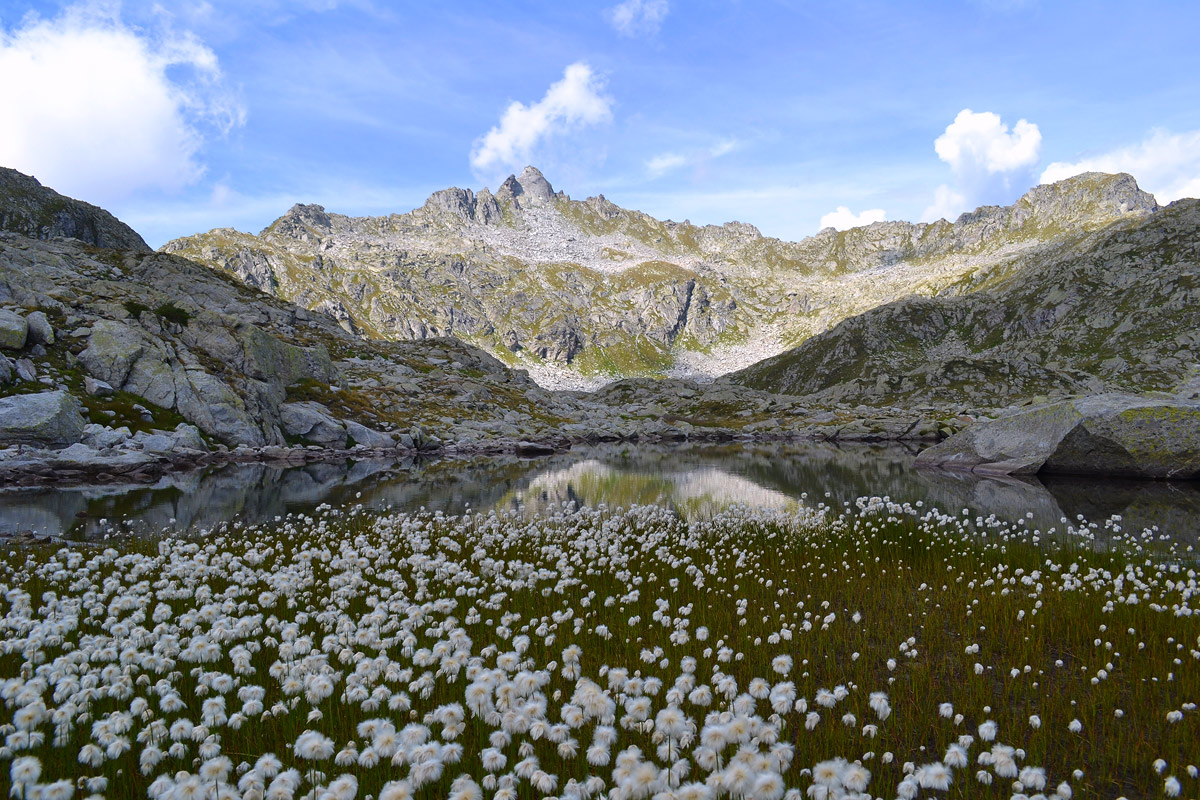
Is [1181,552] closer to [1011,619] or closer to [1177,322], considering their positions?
[1011,619]

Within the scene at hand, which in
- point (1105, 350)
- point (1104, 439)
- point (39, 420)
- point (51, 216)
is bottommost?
point (1105, 350)

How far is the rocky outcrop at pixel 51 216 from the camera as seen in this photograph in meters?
148

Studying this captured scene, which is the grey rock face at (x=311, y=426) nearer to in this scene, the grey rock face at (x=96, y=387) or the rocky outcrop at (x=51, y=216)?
the grey rock face at (x=96, y=387)

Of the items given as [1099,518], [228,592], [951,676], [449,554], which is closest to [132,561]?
[228,592]

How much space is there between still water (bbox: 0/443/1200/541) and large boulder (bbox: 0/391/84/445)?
31.7ft

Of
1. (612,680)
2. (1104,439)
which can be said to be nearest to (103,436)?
(612,680)

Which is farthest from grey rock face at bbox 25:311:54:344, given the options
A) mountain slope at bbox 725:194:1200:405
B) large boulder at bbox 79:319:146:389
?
mountain slope at bbox 725:194:1200:405

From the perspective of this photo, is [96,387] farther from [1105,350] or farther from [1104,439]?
[1105,350]

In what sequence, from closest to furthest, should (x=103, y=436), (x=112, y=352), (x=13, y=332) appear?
(x=103, y=436) → (x=13, y=332) → (x=112, y=352)

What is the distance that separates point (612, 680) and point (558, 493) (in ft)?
93.0

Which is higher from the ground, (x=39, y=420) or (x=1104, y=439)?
(x=39, y=420)

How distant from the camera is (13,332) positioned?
4691cm

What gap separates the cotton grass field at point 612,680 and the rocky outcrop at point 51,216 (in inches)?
7010

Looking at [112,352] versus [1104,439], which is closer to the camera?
[1104,439]
